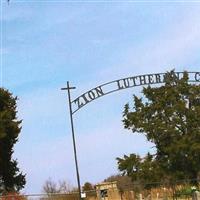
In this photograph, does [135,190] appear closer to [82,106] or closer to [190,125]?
[82,106]

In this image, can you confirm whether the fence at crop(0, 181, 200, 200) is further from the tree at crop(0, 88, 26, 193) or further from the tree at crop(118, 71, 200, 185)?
the tree at crop(118, 71, 200, 185)

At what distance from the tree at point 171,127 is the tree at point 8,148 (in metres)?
14.6

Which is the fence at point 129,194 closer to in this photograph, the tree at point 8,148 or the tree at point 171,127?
the tree at point 8,148

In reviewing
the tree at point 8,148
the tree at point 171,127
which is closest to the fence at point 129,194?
the tree at point 8,148

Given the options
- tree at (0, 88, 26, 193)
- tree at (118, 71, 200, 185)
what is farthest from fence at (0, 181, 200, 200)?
tree at (118, 71, 200, 185)

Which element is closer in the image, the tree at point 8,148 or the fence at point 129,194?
the fence at point 129,194

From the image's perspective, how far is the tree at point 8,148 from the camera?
41.4 m

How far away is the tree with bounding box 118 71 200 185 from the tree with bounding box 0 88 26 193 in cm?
1463

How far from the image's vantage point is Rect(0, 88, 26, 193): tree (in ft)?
136

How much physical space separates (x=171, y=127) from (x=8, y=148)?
713 inches

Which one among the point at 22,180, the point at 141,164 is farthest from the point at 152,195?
the point at 141,164

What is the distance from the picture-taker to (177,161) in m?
54.1

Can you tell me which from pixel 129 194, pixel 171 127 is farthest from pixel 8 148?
pixel 171 127

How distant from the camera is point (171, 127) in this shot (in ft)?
179
